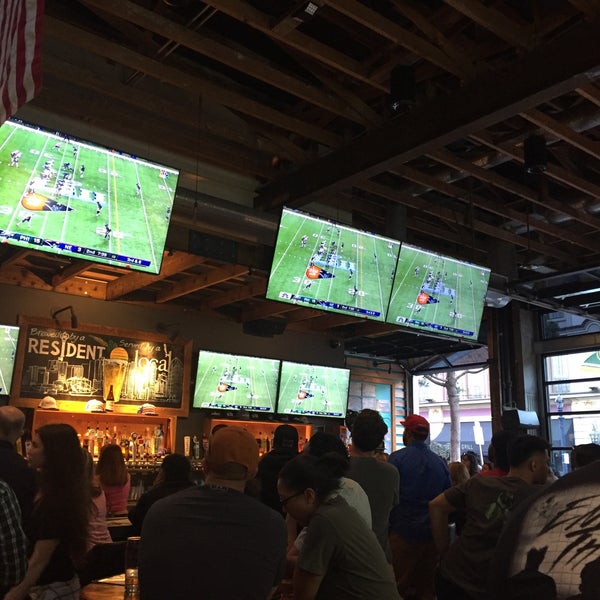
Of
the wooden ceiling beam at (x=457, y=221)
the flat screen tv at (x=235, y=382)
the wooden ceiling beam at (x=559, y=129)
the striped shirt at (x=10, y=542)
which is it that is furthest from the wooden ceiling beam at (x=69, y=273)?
the striped shirt at (x=10, y=542)

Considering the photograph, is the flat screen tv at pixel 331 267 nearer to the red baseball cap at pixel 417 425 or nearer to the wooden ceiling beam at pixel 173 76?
the wooden ceiling beam at pixel 173 76

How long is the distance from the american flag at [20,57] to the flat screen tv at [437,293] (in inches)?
178

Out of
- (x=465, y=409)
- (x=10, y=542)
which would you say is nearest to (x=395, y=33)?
(x=10, y=542)

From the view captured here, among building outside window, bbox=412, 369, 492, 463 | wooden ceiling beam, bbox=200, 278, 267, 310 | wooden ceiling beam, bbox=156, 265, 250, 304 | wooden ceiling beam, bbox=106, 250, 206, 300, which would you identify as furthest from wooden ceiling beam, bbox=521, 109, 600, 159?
building outside window, bbox=412, 369, 492, 463

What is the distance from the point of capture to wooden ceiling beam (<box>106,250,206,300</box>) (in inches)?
271

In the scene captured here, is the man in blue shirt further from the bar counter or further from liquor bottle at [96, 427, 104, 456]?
liquor bottle at [96, 427, 104, 456]

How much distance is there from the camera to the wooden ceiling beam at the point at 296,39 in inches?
157

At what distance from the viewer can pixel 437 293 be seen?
256 inches

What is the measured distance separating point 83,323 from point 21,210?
14.4 feet

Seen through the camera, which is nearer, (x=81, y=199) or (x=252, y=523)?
(x=252, y=523)

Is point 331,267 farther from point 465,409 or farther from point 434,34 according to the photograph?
point 465,409

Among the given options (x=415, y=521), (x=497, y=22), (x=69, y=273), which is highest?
(x=497, y=22)

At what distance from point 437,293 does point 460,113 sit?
2.28 meters

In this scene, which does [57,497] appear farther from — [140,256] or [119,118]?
[119,118]
